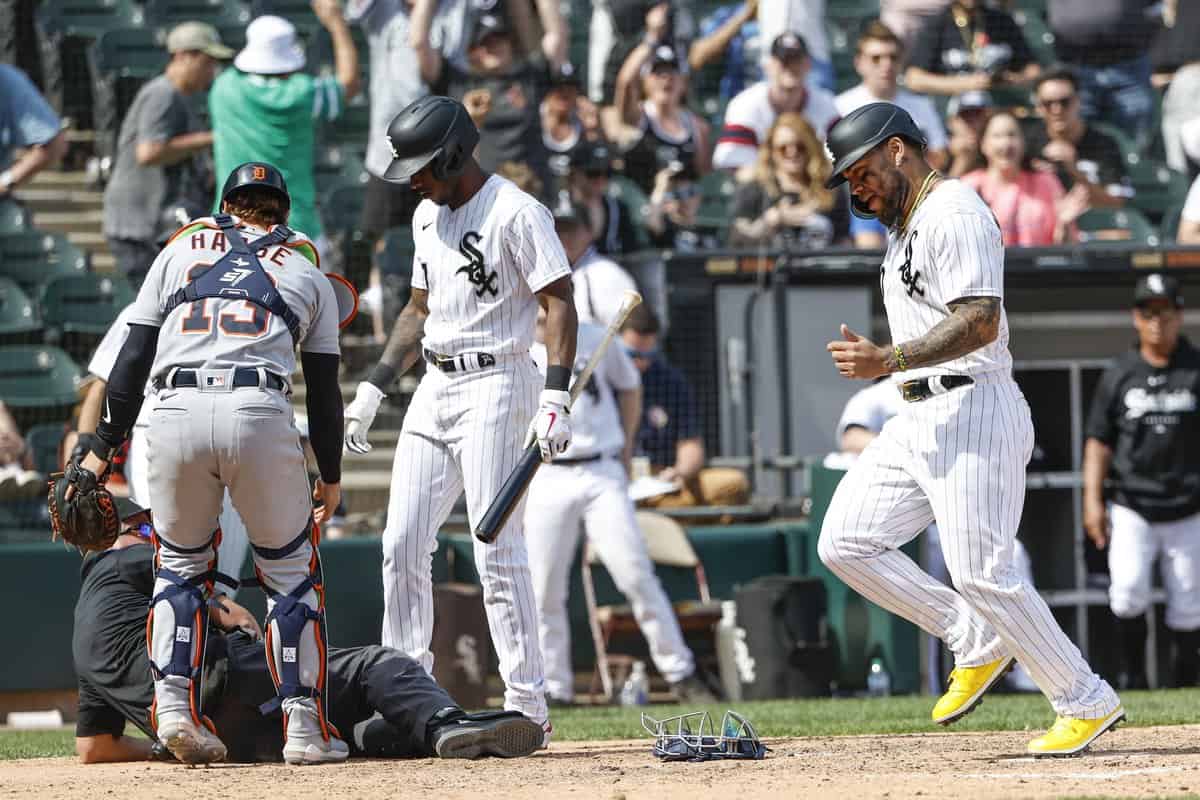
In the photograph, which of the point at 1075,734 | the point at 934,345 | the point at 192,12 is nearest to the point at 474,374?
the point at 934,345

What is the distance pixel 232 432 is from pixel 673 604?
5023mm

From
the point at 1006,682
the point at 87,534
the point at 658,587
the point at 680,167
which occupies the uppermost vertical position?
the point at 680,167

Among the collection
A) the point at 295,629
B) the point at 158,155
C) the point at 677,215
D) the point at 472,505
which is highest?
the point at 158,155

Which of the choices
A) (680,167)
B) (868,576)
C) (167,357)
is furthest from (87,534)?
(680,167)

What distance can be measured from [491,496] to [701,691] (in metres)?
3.67

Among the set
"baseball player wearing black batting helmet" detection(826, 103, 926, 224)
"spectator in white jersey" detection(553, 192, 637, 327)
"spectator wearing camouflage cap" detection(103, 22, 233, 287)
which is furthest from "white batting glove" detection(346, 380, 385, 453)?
"spectator wearing camouflage cap" detection(103, 22, 233, 287)

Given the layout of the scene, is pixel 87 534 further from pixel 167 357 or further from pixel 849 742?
pixel 849 742

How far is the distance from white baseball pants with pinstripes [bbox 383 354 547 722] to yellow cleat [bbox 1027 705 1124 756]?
1605 millimetres

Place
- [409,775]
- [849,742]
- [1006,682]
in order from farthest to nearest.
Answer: [1006,682] → [849,742] → [409,775]

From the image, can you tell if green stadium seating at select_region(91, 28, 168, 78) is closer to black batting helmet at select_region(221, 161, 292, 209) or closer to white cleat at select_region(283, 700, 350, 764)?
black batting helmet at select_region(221, 161, 292, 209)

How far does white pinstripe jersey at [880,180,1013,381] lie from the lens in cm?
552

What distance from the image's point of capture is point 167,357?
566cm

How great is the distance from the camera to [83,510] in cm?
586

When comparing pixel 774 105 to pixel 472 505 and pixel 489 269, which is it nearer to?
pixel 489 269
